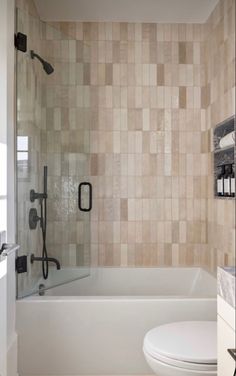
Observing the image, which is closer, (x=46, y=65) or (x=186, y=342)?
(x=186, y=342)

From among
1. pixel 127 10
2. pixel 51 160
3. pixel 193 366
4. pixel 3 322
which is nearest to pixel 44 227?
pixel 51 160

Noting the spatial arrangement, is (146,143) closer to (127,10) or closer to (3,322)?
(127,10)

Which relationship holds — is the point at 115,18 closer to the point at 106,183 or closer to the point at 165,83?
the point at 165,83

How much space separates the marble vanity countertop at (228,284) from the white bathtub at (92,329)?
2.90 ft

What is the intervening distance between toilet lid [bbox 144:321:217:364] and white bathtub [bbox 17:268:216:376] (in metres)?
0.30

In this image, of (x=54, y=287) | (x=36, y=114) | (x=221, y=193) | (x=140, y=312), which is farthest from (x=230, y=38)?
(x=54, y=287)

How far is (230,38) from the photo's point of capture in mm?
1739

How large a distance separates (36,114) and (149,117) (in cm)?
104

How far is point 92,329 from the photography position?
A: 2.34m

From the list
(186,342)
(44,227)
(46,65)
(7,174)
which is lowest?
(186,342)

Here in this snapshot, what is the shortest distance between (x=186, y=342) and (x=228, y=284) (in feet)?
1.73

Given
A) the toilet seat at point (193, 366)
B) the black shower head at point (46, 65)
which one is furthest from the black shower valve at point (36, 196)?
the toilet seat at point (193, 366)

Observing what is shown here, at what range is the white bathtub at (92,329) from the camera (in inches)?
91.5

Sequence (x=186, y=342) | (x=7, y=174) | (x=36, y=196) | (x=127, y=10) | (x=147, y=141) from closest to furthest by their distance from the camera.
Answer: (x=186, y=342) < (x=7, y=174) < (x=36, y=196) < (x=127, y=10) < (x=147, y=141)
